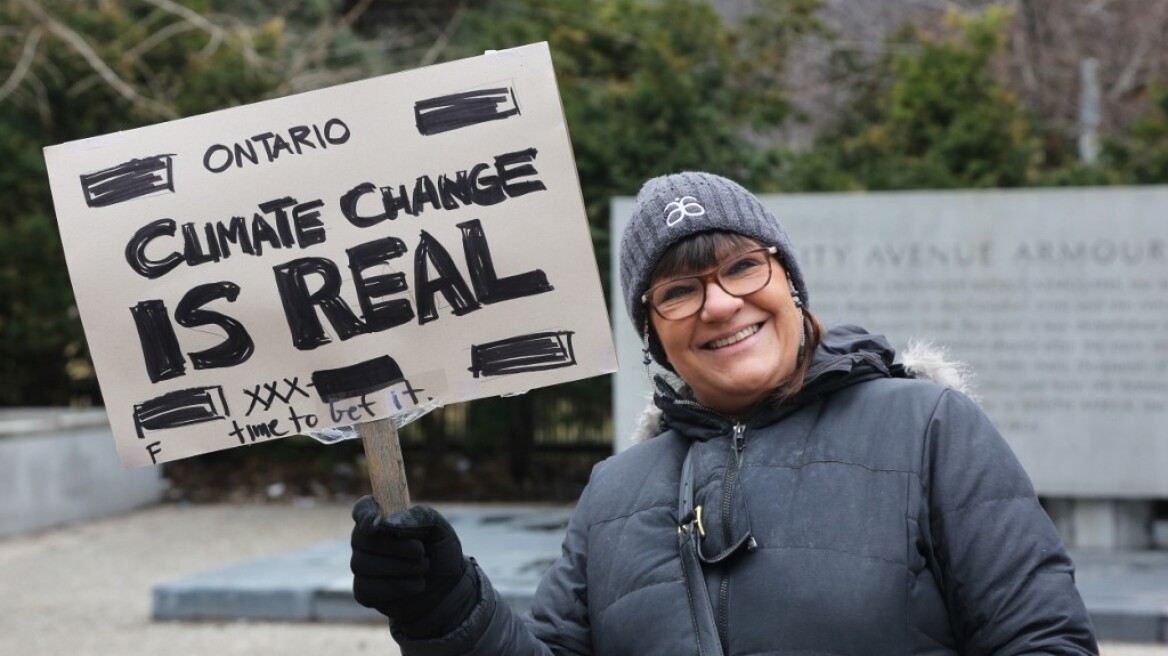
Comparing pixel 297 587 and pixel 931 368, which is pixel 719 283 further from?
pixel 297 587

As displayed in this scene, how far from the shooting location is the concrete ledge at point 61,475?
1105 cm

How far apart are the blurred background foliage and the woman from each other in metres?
9.02

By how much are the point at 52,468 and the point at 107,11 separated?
4.44 meters

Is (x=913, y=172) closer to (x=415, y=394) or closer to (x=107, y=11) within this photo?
(x=107, y=11)

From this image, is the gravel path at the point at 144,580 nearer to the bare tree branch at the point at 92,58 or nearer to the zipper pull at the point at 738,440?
the bare tree branch at the point at 92,58

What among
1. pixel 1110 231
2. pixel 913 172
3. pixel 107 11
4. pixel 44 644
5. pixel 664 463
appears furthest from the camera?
pixel 107 11

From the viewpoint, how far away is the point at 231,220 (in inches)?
85.4

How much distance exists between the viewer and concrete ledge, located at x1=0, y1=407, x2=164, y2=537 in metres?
11.1

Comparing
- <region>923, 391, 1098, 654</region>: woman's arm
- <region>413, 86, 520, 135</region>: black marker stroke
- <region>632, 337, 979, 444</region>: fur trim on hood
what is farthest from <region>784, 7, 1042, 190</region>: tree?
<region>923, 391, 1098, 654</region>: woman's arm

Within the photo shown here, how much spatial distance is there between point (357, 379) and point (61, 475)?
34.2 feet

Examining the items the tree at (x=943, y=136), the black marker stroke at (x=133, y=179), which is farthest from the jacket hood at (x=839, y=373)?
the tree at (x=943, y=136)

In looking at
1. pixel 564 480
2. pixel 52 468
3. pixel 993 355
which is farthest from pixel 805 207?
pixel 52 468

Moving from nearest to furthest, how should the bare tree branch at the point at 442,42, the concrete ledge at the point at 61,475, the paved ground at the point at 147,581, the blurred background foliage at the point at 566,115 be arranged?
the paved ground at the point at 147,581 → the concrete ledge at the point at 61,475 → the blurred background foliage at the point at 566,115 → the bare tree branch at the point at 442,42

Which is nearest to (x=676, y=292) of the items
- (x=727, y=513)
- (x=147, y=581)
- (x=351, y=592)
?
(x=727, y=513)
